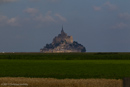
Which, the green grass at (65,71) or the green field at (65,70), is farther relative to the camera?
the green field at (65,70)

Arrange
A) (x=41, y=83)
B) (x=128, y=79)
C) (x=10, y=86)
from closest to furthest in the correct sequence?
(x=128, y=79)
(x=10, y=86)
(x=41, y=83)

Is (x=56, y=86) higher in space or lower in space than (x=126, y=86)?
lower

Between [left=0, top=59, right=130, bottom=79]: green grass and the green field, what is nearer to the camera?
[left=0, top=59, right=130, bottom=79]: green grass

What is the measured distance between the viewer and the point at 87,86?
1720cm

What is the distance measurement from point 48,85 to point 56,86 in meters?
0.50

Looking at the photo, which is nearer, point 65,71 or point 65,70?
point 65,71

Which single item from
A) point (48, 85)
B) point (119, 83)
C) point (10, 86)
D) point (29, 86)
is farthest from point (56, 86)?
point (119, 83)

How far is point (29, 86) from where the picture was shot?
1736 cm

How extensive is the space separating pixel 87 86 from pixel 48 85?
7.74 ft

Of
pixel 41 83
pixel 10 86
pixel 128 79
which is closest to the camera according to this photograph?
pixel 128 79

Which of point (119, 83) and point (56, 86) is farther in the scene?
point (119, 83)

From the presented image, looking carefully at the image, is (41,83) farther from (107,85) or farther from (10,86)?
(107,85)

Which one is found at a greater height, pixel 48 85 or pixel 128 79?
pixel 128 79

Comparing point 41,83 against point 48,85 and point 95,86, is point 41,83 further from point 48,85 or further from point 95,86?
point 95,86
